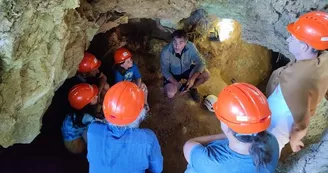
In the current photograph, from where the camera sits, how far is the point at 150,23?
6.95 m

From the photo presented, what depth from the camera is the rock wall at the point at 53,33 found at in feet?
9.16

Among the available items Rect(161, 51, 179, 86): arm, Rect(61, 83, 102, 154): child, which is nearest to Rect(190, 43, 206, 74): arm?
Rect(161, 51, 179, 86): arm

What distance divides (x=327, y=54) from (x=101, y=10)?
2542mm

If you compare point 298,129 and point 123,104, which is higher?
point 123,104

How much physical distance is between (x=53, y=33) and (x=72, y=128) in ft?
5.55

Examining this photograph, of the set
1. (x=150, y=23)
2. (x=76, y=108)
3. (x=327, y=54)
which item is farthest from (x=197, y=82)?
(x=327, y=54)

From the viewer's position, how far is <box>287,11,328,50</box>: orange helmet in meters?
3.15

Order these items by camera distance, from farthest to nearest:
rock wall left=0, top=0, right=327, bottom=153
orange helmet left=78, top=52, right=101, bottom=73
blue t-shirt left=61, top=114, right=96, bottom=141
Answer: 1. orange helmet left=78, top=52, right=101, bottom=73
2. blue t-shirt left=61, top=114, right=96, bottom=141
3. rock wall left=0, top=0, right=327, bottom=153

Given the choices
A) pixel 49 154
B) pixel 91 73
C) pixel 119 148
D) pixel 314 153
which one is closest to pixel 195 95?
pixel 91 73

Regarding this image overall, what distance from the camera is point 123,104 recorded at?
3.23 meters

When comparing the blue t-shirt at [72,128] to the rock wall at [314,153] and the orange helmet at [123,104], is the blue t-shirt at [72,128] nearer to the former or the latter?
the orange helmet at [123,104]

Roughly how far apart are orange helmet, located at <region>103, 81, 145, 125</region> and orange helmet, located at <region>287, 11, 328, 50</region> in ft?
5.58

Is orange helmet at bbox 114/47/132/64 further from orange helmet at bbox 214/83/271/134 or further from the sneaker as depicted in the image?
orange helmet at bbox 214/83/271/134

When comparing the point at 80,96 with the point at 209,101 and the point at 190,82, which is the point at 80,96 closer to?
the point at 190,82
